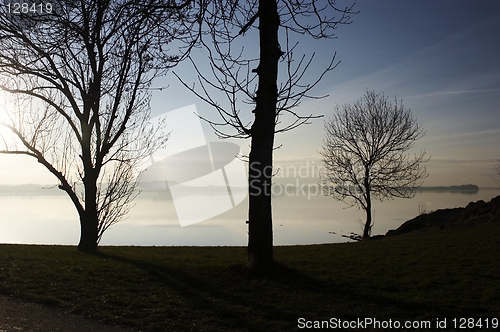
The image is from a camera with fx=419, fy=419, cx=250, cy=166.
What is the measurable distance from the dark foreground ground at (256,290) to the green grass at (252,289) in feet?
0.06

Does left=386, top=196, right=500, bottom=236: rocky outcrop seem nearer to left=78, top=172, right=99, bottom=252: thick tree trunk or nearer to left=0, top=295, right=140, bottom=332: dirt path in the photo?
left=78, top=172, right=99, bottom=252: thick tree trunk

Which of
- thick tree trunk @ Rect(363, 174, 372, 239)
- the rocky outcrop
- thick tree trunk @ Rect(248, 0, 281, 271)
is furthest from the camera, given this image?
thick tree trunk @ Rect(363, 174, 372, 239)

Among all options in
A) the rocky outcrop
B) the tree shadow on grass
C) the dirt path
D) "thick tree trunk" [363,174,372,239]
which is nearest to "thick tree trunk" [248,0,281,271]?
the tree shadow on grass

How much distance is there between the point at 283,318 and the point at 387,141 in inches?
814

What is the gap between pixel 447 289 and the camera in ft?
25.4

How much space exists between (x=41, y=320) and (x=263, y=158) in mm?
4855

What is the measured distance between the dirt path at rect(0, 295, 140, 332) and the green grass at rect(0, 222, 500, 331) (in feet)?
0.75

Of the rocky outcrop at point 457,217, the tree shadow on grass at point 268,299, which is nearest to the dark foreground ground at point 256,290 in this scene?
the tree shadow on grass at point 268,299

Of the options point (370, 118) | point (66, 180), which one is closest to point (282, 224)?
point (370, 118)

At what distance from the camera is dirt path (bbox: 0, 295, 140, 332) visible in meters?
5.74

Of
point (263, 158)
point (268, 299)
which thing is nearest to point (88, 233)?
point (263, 158)

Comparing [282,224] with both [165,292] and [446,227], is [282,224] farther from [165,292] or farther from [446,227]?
[165,292]

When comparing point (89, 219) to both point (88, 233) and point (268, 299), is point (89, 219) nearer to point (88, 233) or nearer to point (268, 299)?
point (88, 233)

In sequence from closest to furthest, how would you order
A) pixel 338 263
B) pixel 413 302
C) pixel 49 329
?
pixel 49 329, pixel 413 302, pixel 338 263
